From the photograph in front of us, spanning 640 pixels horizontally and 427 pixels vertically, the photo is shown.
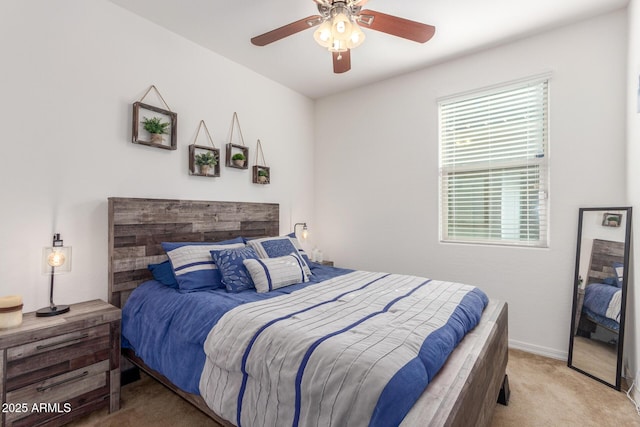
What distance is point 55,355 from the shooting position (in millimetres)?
1688

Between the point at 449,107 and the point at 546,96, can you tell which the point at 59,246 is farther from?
the point at 546,96

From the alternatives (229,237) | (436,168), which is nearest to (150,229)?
(229,237)

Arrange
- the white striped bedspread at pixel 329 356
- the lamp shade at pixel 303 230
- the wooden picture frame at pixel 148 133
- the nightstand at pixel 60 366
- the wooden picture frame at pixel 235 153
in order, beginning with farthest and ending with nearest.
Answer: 1. the lamp shade at pixel 303 230
2. the wooden picture frame at pixel 235 153
3. the wooden picture frame at pixel 148 133
4. the nightstand at pixel 60 366
5. the white striped bedspread at pixel 329 356

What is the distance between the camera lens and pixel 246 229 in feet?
10.4

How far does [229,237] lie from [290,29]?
1865 mm

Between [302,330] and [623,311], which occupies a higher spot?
[302,330]

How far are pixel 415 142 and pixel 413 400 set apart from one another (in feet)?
9.13

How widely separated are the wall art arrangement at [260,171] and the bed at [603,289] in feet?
9.76

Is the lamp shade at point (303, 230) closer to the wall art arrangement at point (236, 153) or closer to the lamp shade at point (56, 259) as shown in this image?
the wall art arrangement at point (236, 153)

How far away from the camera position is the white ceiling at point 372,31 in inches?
90.6

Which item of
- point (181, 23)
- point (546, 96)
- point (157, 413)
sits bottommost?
point (157, 413)

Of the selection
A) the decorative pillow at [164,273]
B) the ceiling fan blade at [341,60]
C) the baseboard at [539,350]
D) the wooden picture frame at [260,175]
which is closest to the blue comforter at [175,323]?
the decorative pillow at [164,273]

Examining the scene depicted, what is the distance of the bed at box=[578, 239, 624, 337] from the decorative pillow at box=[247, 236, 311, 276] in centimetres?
219

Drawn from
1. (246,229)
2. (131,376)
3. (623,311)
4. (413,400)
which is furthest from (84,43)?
(623,311)
